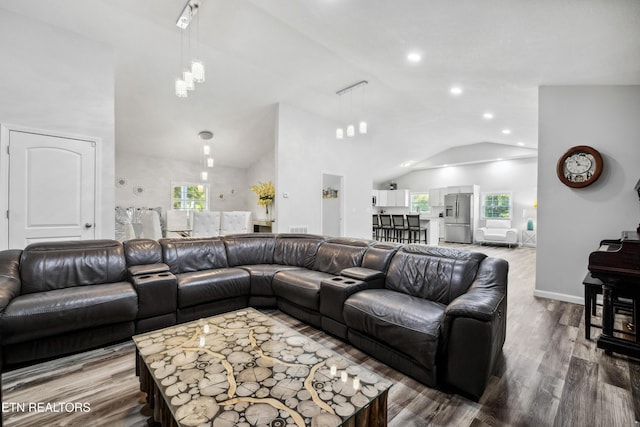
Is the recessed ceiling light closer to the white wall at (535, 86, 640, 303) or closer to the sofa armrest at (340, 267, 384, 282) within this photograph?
the white wall at (535, 86, 640, 303)

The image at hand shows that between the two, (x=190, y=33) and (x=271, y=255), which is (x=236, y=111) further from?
(x=271, y=255)

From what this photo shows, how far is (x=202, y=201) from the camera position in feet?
25.6

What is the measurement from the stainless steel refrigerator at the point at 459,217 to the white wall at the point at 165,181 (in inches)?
271

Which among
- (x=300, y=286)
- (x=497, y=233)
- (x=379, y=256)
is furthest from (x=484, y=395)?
(x=497, y=233)

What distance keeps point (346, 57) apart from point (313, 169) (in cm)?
253

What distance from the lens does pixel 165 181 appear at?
7156 millimetres

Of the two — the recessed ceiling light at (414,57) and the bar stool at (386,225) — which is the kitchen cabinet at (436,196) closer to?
the bar stool at (386,225)

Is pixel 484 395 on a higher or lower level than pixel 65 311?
lower

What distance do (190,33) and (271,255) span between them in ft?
10.2

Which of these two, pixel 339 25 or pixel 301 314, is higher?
pixel 339 25

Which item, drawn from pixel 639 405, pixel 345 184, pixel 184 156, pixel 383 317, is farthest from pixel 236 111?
pixel 639 405

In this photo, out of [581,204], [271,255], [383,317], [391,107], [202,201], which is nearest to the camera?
[383,317]

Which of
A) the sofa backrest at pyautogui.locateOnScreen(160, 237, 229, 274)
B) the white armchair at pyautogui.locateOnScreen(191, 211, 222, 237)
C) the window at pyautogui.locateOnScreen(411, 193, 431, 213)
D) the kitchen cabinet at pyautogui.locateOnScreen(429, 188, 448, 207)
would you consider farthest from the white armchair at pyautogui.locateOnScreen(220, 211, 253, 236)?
the window at pyautogui.locateOnScreen(411, 193, 431, 213)

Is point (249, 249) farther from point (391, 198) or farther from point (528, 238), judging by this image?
point (528, 238)
